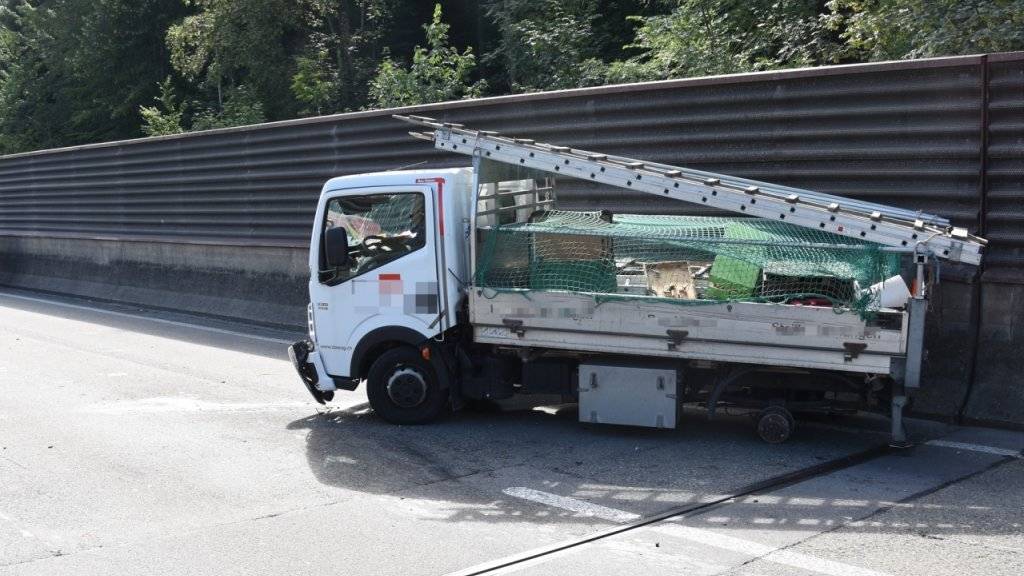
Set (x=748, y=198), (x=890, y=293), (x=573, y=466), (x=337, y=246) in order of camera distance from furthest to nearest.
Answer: (x=337, y=246)
(x=573, y=466)
(x=748, y=198)
(x=890, y=293)

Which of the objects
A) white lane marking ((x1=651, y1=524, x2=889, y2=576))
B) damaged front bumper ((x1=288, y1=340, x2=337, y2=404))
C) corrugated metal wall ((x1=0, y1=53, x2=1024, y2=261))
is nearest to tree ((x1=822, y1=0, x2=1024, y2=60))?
corrugated metal wall ((x1=0, y1=53, x2=1024, y2=261))

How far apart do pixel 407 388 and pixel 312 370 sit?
103 cm

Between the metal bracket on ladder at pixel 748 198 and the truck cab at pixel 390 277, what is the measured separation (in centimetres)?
56

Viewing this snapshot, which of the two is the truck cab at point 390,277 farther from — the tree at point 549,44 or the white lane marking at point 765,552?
the tree at point 549,44

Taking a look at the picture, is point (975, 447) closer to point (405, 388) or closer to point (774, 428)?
point (774, 428)

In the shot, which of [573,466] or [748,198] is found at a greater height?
[748,198]

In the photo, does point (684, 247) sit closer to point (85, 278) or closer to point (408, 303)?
point (408, 303)

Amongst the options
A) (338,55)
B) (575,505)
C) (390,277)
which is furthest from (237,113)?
(575,505)

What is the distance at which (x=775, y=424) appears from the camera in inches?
329

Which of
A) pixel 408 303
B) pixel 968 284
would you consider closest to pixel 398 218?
pixel 408 303

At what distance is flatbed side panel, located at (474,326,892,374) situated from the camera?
25.2 feet

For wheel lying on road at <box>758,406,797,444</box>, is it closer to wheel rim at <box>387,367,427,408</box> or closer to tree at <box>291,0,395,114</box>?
wheel rim at <box>387,367,427,408</box>

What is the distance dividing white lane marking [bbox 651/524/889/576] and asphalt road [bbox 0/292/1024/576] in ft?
0.05

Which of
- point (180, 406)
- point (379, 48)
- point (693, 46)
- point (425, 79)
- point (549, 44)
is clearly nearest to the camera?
point (180, 406)
